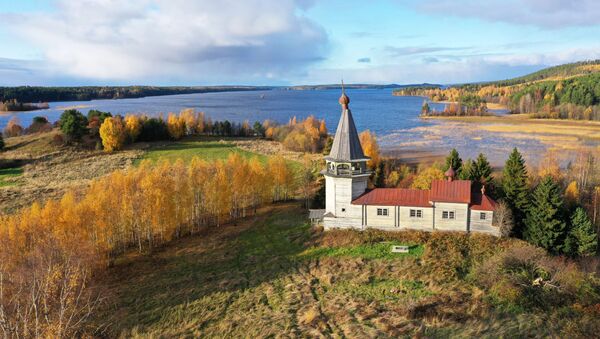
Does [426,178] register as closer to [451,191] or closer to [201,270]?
[451,191]

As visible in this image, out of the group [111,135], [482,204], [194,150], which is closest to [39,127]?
[111,135]

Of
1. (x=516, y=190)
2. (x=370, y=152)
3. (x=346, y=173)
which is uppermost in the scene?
(x=346, y=173)

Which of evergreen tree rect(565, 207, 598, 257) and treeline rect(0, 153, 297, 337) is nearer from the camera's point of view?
treeline rect(0, 153, 297, 337)

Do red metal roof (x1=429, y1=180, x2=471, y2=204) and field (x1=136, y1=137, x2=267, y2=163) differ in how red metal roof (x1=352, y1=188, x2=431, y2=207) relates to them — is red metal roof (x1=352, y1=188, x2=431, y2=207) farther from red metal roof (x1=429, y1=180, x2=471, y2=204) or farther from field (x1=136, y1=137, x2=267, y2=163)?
field (x1=136, y1=137, x2=267, y2=163)

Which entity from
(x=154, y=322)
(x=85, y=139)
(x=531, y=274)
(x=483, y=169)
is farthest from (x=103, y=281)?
(x=85, y=139)

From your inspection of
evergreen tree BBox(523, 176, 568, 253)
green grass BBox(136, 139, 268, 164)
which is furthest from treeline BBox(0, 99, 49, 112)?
evergreen tree BBox(523, 176, 568, 253)

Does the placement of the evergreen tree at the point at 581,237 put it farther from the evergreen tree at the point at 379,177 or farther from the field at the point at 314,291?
the evergreen tree at the point at 379,177

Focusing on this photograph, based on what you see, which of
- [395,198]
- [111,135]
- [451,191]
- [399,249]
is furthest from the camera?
[111,135]
